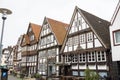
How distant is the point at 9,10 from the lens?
12516mm

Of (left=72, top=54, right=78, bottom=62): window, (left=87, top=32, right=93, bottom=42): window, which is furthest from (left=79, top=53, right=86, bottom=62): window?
(left=87, top=32, right=93, bottom=42): window

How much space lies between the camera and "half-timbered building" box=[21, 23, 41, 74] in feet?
127

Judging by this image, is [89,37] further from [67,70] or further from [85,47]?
[67,70]

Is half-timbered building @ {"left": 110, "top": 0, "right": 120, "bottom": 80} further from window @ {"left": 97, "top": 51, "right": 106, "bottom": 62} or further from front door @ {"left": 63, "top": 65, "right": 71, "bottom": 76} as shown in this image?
front door @ {"left": 63, "top": 65, "right": 71, "bottom": 76}

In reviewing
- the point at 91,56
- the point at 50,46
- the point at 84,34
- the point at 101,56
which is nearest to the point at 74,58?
the point at 91,56

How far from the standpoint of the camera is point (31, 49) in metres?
41.0

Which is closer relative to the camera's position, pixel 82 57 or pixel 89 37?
pixel 89 37

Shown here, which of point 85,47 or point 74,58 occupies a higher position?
point 85,47

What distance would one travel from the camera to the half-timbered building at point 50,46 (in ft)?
100

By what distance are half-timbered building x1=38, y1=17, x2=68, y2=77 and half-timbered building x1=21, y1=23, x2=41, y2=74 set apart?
3039mm

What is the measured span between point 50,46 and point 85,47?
978 cm

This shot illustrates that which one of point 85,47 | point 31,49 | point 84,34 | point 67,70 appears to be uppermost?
point 84,34

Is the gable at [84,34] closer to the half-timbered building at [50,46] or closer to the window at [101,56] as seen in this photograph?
the window at [101,56]

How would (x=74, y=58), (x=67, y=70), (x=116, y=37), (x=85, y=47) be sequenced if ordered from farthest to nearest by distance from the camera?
(x=67, y=70)
(x=74, y=58)
(x=85, y=47)
(x=116, y=37)
